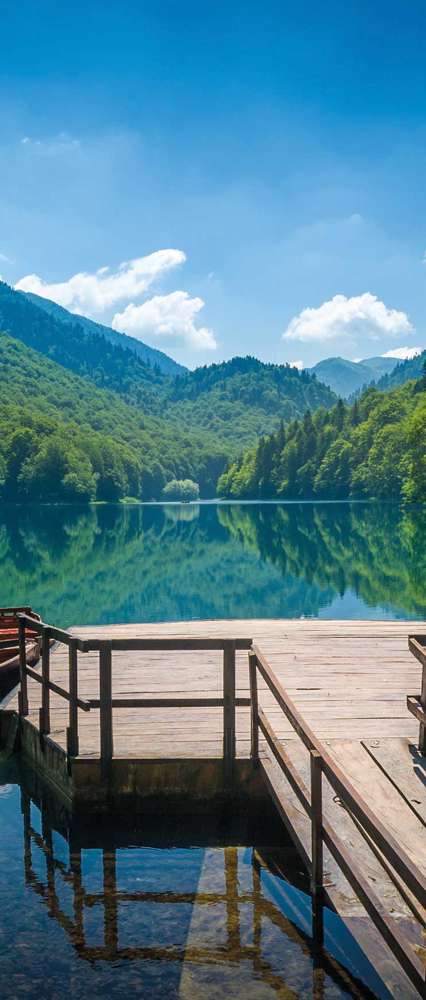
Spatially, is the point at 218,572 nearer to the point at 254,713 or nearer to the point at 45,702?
the point at 45,702

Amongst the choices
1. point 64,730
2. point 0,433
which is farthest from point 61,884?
point 0,433

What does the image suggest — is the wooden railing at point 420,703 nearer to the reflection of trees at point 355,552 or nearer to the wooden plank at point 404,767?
the wooden plank at point 404,767

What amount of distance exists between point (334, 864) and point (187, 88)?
3833 centimetres

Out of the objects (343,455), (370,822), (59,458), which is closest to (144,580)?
(370,822)

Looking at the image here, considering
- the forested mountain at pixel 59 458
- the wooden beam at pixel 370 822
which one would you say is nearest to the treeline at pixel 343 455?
the forested mountain at pixel 59 458

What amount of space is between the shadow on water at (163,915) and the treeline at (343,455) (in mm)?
75399

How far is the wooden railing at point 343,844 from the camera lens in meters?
3.48

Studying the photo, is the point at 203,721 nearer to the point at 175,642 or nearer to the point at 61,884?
the point at 175,642

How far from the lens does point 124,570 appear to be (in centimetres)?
4147

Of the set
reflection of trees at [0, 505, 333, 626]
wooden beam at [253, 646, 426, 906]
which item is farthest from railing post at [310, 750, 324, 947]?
reflection of trees at [0, 505, 333, 626]

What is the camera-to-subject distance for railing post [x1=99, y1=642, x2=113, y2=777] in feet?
22.7

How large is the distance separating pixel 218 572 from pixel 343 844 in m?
36.2

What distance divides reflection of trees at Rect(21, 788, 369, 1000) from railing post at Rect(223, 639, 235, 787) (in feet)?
2.24

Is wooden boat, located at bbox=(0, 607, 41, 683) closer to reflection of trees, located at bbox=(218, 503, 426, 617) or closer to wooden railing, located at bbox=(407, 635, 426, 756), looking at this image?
wooden railing, located at bbox=(407, 635, 426, 756)
